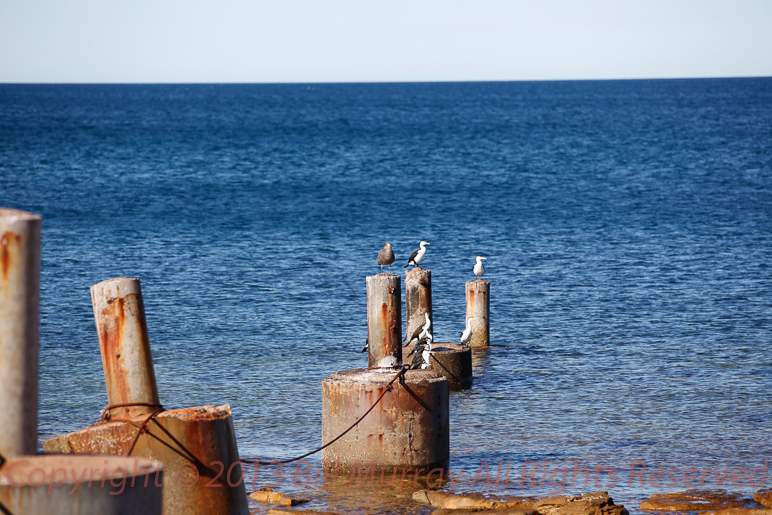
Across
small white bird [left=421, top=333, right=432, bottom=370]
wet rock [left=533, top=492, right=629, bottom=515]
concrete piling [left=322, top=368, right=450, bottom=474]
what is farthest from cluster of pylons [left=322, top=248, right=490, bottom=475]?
small white bird [left=421, top=333, right=432, bottom=370]

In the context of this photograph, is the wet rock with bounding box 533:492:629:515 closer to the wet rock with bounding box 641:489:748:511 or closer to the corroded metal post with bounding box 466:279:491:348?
the wet rock with bounding box 641:489:748:511

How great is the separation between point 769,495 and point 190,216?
32.3 metres

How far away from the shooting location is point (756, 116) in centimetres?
10494

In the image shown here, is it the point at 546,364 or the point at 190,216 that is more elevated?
the point at 190,216

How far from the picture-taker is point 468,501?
28.5 feet

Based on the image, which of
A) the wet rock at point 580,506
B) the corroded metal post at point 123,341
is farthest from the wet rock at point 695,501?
the corroded metal post at point 123,341

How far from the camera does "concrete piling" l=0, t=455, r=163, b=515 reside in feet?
14.1

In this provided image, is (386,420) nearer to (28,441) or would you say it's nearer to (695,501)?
(695,501)

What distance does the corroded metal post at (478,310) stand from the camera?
16.6 metres

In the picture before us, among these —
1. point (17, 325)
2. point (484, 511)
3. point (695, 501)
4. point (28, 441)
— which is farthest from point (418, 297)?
point (17, 325)

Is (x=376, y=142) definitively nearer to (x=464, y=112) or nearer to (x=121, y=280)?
(x=464, y=112)

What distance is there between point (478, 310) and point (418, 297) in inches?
126

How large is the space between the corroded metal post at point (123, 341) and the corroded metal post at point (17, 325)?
2.08 meters

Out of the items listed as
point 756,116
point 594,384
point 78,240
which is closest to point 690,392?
point 594,384
